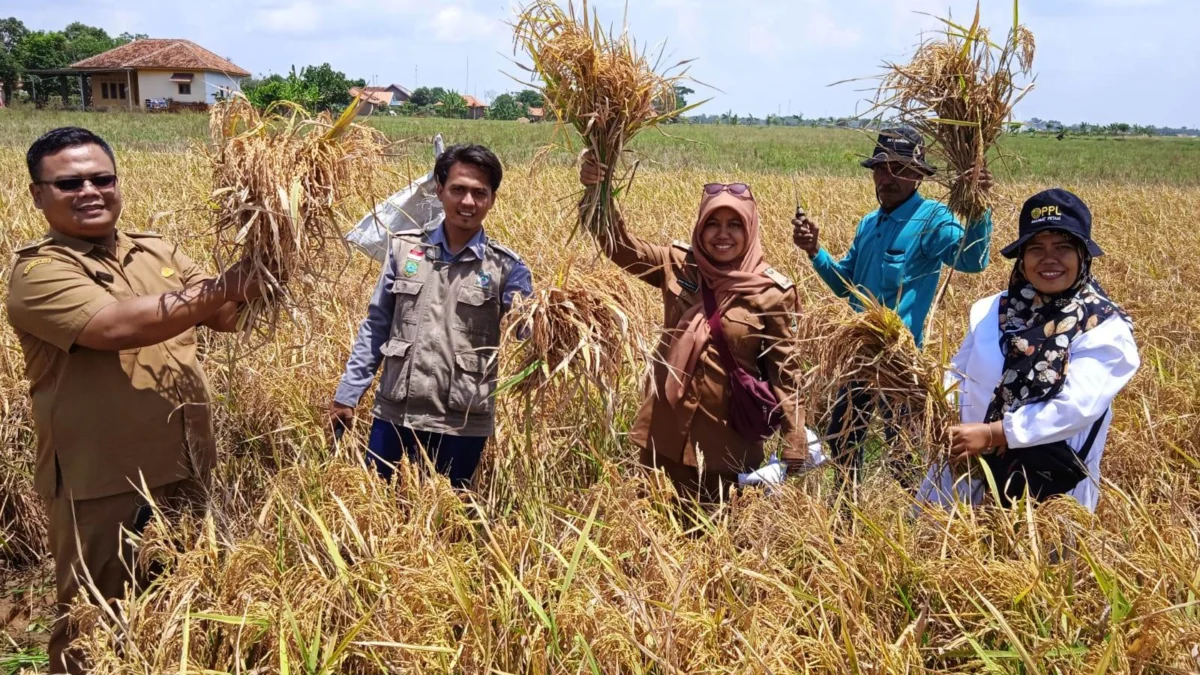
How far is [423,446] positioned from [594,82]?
4.05 ft

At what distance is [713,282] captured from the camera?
250 cm

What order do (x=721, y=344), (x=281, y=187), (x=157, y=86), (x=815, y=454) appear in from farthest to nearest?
(x=157, y=86) → (x=815, y=454) → (x=721, y=344) → (x=281, y=187)

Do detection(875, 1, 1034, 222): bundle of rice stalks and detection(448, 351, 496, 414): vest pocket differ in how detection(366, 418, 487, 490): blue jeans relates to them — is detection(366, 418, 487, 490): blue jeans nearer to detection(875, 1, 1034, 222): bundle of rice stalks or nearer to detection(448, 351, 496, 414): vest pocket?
detection(448, 351, 496, 414): vest pocket

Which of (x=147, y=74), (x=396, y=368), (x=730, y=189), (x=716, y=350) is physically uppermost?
(x=147, y=74)

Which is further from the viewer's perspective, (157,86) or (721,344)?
(157,86)

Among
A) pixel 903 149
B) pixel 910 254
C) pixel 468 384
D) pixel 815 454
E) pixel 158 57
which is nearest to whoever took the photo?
pixel 468 384

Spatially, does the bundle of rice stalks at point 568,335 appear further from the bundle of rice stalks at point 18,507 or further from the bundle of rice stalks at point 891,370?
the bundle of rice stalks at point 18,507

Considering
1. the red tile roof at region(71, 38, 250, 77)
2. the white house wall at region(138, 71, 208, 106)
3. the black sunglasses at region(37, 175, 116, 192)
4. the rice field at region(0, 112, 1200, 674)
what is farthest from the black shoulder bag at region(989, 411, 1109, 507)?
the white house wall at region(138, 71, 208, 106)

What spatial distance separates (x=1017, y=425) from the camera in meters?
2.08

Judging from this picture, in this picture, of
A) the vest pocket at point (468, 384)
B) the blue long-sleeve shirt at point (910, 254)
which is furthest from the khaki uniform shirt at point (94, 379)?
the blue long-sleeve shirt at point (910, 254)

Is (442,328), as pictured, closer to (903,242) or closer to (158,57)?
(903,242)

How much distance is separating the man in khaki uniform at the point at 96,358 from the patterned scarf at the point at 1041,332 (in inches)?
79.6

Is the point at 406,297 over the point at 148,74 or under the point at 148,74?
under

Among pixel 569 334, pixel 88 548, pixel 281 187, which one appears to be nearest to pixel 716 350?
pixel 569 334
